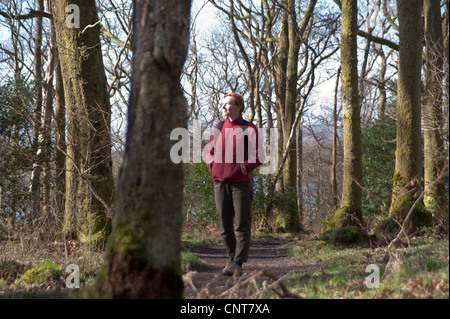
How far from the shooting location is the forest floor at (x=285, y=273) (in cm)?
360

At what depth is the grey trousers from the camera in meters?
5.84

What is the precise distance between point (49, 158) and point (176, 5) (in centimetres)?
850

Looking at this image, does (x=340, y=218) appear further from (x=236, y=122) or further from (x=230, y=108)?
(x=230, y=108)

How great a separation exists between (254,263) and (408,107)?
5036 mm

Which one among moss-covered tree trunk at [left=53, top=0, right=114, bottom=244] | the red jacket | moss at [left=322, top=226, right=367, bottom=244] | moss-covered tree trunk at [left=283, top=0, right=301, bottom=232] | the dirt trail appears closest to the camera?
the red jacket

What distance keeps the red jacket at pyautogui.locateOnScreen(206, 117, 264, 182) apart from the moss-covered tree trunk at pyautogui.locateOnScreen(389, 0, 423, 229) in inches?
Result: 202

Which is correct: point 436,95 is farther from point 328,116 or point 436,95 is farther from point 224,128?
point 328,116

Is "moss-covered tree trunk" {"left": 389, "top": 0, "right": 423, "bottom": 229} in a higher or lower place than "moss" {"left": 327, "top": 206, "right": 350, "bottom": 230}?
higher

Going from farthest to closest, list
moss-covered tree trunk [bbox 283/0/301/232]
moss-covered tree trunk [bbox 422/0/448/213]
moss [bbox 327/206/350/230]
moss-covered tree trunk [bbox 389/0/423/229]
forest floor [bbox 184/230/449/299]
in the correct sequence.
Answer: moss-covered tree trunk [bbox 283/0/301/232]
moss-covered tree trunk [bbox 422/0/448/213]
moss-covered tree trunk [bbox 389/0/423/229]
moss [bbox 327/206/350/230]
forest floor [bbox 184/230/449/299]

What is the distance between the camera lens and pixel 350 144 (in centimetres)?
984

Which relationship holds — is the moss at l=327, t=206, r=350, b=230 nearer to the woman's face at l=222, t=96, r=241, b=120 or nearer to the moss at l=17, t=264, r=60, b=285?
the woman's face at l=222, t=96, r=241, b=120

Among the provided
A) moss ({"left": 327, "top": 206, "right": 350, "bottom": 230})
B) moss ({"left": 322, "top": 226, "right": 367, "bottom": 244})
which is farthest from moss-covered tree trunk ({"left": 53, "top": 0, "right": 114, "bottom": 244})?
moss ({"left": 327, "top": 206, "right": 350, "bottom": 230})

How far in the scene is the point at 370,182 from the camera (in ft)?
57.6

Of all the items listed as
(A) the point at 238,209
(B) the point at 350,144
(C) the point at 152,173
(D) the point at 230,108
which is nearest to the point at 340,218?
(B) the point at 350,144
